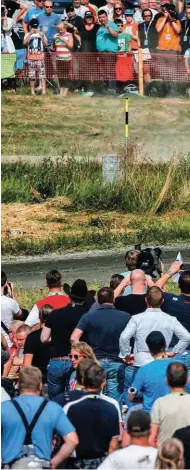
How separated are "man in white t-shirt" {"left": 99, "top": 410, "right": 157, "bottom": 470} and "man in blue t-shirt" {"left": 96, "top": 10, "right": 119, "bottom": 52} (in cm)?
2345

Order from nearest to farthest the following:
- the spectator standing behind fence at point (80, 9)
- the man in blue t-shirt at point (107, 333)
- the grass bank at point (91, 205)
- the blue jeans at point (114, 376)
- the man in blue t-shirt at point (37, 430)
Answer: the man in blue t-shirt at point (37, 430), the man in blue t-shirt at point (107, 333), the blue jeans at point (114, 376), the grass bank at point (91, 205), the spectator standing behind fence at point (80, 9)

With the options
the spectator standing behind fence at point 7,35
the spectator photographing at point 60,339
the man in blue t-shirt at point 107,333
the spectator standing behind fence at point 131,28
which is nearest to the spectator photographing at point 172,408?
the man in blue t-shirt at point 107,333

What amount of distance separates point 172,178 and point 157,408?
17291mm

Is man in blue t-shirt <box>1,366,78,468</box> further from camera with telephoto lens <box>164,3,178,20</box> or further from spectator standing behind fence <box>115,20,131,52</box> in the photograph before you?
spectator standing behind fence <box>115,20,131,52</box>

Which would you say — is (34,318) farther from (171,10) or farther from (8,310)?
(171,10)

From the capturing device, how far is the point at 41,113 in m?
34.3

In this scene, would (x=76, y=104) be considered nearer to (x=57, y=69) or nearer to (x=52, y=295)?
(x=57, y=69)

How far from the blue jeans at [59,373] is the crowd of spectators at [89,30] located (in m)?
19.8

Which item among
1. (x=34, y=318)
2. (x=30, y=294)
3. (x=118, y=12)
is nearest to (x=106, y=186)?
(x=118, y=12)

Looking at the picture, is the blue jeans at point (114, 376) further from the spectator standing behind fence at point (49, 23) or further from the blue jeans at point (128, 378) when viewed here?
the spectator standing behind fence at point (49, 23)

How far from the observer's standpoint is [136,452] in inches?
326

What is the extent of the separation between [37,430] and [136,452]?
90 cm

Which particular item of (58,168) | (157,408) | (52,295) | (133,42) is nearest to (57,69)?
(133,42)

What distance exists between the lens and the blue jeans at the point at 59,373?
1166cm
